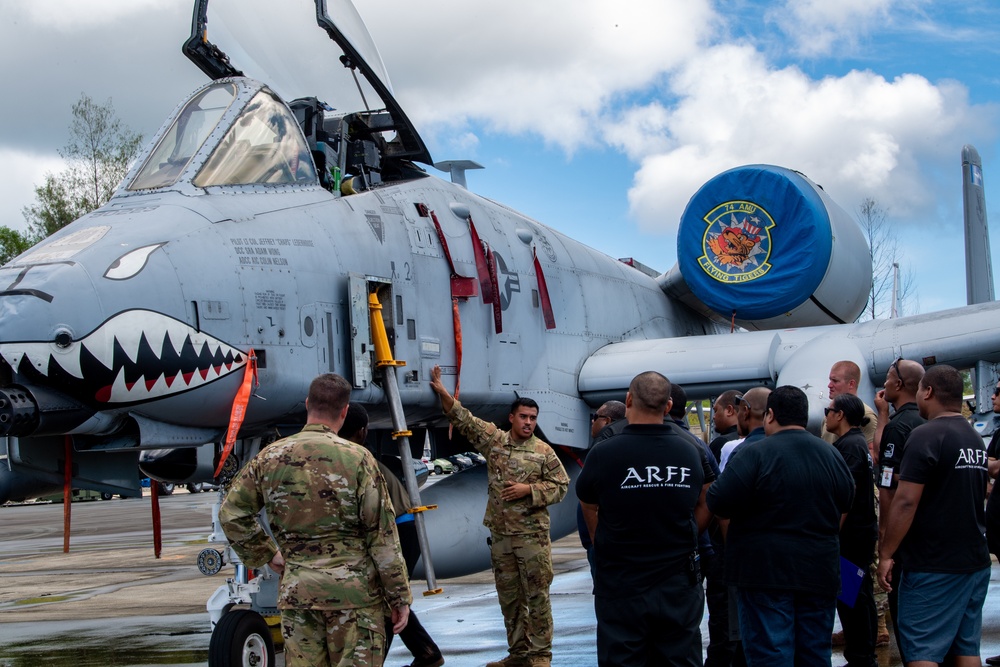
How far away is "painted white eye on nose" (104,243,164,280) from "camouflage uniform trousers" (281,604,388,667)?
7.80 feet

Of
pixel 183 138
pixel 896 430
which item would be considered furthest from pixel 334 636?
pixel 183 138

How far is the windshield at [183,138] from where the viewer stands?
267 inches

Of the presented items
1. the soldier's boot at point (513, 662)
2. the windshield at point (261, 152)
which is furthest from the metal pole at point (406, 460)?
the windshield at point (261, 152)

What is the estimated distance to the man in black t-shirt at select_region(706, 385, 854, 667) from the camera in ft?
15.1

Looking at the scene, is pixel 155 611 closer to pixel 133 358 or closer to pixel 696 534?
pixel 133 358

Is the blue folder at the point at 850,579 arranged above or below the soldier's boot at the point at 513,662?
above

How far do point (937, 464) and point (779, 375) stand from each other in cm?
405

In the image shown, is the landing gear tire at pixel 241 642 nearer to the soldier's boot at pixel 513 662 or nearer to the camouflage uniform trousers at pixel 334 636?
the soldier's boot at pixel 513 662

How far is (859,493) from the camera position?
5516 mm

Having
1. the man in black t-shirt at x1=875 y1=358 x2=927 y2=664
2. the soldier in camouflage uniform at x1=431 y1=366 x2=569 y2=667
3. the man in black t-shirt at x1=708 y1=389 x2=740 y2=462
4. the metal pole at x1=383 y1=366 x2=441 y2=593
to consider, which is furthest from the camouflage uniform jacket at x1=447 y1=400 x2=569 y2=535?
the man in black t-shirt at x1=875 y1=358 x2=927 y2=664

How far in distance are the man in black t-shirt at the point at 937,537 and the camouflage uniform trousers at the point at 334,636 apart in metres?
2.51

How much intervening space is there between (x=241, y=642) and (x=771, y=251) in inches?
267

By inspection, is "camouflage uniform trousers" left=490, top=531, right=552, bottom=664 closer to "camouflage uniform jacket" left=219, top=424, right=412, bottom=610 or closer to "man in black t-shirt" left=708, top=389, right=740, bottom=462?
"man in black t-shirt" left=708, top=389, right=740, bottom=462

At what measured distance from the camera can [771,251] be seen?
1046 centimetres
